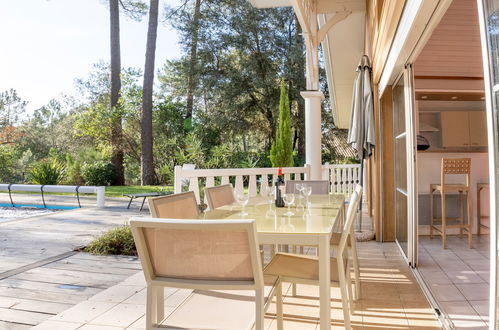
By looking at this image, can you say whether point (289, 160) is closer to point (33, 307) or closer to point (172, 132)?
point (172, 132)

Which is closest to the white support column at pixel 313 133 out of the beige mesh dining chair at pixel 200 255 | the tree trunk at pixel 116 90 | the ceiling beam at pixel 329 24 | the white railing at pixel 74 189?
the ceiling beam at pixel 329 24

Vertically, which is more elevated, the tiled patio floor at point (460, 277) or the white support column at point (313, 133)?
the white support column at point (313, 133)

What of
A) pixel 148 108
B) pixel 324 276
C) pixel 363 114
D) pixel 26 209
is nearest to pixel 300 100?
pixel 148 108

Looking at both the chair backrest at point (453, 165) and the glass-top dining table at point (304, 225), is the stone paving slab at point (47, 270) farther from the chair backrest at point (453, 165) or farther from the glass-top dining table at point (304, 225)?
the chair backrest at point (453, 165)

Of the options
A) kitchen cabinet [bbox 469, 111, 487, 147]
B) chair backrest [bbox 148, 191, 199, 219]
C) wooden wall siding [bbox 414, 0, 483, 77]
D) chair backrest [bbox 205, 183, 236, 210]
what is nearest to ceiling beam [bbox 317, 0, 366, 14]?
wooden wall siding [bbox 414, 0, 483, 77]

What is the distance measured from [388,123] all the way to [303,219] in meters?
3.17

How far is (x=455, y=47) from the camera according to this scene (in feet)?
14.7

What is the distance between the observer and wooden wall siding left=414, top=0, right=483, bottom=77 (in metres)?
3.74

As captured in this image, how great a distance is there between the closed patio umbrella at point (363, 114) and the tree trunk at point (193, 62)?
1197cm

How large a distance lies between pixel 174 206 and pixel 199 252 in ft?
3.35

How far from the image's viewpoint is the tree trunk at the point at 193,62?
1647 cm

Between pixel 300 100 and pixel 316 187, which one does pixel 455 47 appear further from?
pixel 300 100

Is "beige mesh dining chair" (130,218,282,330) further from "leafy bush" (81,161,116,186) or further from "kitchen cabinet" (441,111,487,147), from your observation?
"leafy bush" (81,161,116,186)

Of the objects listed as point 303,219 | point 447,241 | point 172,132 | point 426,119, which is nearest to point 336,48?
point 426,119
